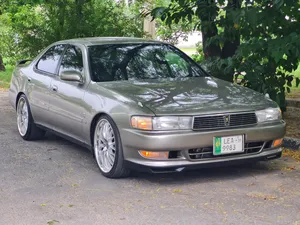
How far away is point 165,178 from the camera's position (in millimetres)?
6500

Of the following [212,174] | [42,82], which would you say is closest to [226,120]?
[212,174]

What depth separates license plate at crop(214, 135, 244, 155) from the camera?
20.1 feet

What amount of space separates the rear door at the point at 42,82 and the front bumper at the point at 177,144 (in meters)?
2.08

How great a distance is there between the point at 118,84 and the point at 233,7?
264 centimetres

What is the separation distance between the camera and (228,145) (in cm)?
618

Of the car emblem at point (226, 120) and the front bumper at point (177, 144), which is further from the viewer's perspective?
the car emblem at point (226, 120)

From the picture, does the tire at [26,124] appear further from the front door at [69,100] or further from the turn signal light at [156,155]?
the turn signal light at [156,155]

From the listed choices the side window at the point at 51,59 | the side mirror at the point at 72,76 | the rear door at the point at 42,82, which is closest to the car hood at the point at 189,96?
the side mirror at the point at 72,76

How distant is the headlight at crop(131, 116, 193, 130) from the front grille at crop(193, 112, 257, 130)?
88mm

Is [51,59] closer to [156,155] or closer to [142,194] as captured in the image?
[156,155]

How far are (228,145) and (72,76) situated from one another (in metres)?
2.00

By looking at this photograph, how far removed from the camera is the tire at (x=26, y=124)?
8484 mm

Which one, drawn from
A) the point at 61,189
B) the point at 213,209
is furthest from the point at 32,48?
the point at 213,209

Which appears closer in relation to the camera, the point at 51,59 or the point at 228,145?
the point at 228,145
